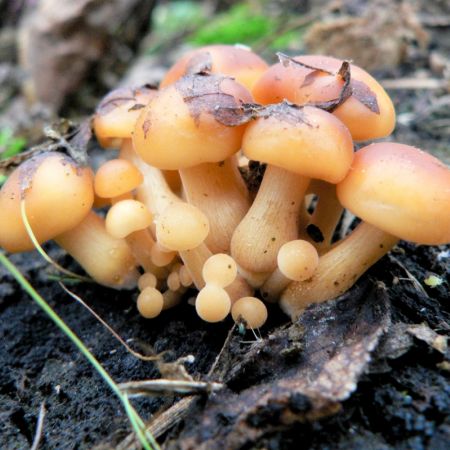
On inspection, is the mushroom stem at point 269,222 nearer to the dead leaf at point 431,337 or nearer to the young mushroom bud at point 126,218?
the young mushroom bud at point 126,218

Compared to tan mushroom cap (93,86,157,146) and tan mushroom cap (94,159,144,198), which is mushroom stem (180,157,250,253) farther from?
tan mushroom cap (93,86,157,146)

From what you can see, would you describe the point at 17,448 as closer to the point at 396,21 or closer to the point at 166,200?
the point at 166,200

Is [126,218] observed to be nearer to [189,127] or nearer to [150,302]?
[150,302]

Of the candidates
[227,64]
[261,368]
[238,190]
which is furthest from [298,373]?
[227,64]

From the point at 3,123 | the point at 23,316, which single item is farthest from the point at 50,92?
the point at 23,316

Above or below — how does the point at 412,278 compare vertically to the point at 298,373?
below

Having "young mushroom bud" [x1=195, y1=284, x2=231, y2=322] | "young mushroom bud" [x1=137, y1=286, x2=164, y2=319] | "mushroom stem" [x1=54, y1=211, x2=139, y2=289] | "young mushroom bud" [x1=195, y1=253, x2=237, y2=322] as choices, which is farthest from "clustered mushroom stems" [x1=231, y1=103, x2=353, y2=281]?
"mushroom stem" [x1=54, y1=211, x2=139, y2=289]
